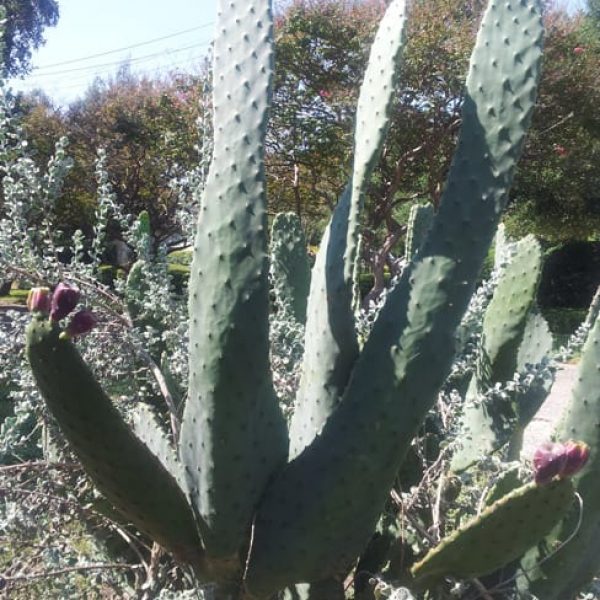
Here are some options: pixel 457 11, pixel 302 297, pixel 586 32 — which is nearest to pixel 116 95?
pixel 457 11

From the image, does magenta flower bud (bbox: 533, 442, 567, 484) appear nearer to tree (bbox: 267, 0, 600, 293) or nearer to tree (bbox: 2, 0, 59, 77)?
tree (bbox: 267, 0, 600, 293)

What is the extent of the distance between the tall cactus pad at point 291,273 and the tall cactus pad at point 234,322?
0.98 metres

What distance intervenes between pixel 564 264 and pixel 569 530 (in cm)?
1656

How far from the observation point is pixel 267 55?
1782 mm

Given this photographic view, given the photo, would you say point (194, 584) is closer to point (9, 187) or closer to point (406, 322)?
point (406, 322)

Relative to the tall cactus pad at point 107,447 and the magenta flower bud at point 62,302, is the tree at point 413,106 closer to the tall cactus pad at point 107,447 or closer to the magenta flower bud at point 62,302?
the tall cactus pad at point 107,447

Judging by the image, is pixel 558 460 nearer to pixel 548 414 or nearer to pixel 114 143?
pixel 548 414

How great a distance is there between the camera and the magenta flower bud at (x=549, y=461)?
1472mm

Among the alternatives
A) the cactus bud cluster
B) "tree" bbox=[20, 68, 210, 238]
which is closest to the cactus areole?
the cactus bud cluster

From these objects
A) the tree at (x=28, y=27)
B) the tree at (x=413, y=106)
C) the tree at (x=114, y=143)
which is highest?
the tree at (x=28, y=27)

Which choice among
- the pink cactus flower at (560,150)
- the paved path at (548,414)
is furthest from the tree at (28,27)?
the paved path at (548,414)

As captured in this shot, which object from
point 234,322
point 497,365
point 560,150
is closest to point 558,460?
point 234,322

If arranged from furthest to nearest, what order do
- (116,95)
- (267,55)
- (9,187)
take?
(116,95), (9,187), (267,55)

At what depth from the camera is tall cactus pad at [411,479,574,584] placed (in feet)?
5.15
